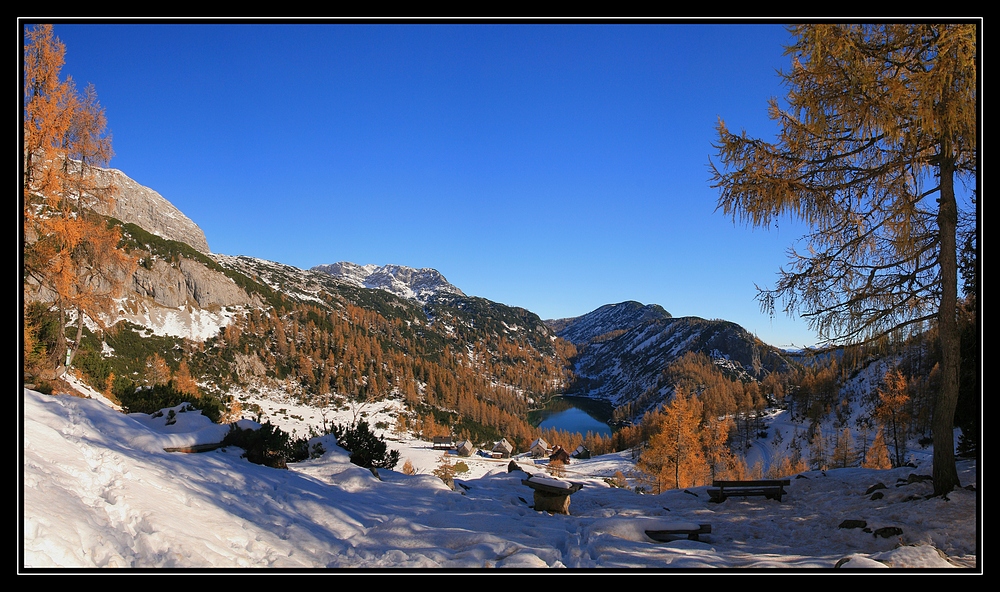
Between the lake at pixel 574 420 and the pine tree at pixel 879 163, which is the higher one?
the pine tree at pixel 879 163

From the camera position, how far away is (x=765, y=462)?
80688 mm

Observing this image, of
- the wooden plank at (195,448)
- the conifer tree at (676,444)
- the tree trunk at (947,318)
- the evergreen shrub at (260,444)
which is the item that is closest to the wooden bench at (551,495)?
the evergreen shrub at (260,444)

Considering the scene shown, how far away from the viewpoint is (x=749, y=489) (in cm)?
902

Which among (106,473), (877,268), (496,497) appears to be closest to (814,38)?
(877,268)

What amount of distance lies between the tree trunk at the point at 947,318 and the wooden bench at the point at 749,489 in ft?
8.06

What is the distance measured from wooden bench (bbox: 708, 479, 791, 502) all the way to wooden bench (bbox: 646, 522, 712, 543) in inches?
110

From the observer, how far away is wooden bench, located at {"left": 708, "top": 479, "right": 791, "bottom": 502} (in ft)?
29.0

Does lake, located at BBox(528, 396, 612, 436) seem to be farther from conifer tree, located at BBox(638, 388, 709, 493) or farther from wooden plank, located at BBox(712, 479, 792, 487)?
wooden plank, located at BBox(712, 479, 792, 487)

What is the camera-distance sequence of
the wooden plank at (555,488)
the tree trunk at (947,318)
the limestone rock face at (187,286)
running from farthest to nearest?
1. the limestone rock face at (187,286)
2. the wooden plank at (555,488)
3. the tree trunk at (947,318)

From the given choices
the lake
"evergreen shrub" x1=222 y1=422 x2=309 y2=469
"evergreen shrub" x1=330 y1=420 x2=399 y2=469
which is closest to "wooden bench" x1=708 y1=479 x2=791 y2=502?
"evergreen shrub" x1=330 y1=420 x2=399 y2=469

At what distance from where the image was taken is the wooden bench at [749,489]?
8.83 metres

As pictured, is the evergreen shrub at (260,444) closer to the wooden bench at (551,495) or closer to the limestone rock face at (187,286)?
the wooden bench at (551,495)
